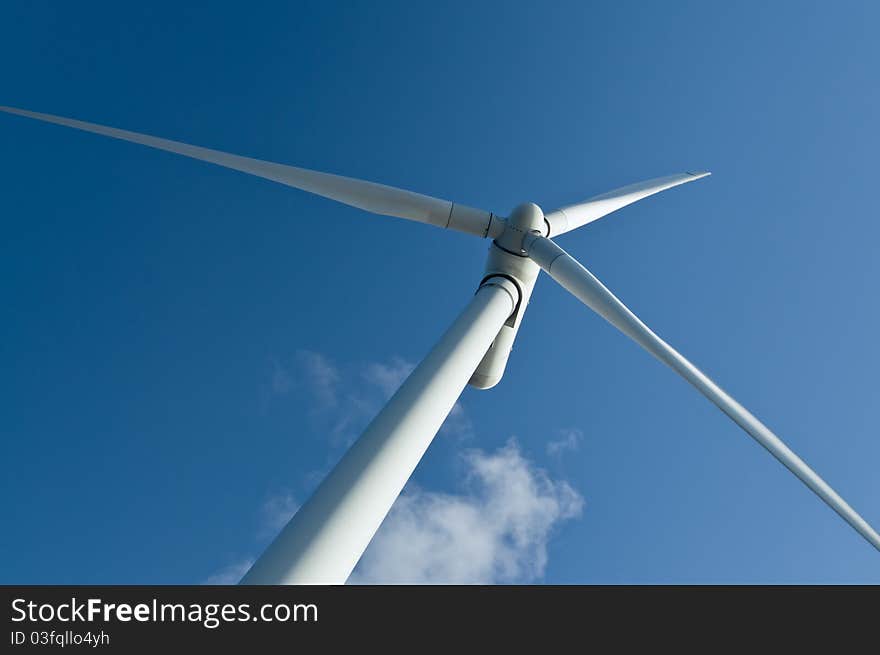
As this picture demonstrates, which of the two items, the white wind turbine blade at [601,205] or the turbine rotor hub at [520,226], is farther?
the white wind turbine blade at [601,205]

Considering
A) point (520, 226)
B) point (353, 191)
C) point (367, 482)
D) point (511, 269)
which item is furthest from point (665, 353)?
point (353, 191)

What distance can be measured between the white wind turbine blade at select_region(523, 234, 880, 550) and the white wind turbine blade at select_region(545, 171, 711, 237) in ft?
7.84

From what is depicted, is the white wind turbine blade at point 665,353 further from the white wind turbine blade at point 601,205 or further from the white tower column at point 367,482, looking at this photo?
the white tower column at point 367,482

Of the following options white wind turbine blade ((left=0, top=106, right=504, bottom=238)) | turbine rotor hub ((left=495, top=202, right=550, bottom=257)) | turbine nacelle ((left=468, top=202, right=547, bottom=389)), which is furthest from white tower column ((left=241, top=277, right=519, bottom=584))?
white wind turbine blade ((left=0, top=106, right=504, bottom=238))

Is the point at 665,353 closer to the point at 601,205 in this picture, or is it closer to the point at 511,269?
the point at 511,269

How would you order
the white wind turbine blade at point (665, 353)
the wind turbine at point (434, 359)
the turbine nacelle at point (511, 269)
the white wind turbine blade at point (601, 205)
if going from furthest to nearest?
the white wind turbine blade at point (601, 205), the turbine nacelle at point (511, 269), the white wind turbine blade at point (665, 353), the wind turbine at point (434, 359)

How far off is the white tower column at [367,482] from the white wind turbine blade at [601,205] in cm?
771

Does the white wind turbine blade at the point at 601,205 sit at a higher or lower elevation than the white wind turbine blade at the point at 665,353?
higher

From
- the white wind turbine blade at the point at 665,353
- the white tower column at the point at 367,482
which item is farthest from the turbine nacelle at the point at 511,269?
the white tower column at the point at 367,482

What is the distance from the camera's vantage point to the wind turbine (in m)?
6.60

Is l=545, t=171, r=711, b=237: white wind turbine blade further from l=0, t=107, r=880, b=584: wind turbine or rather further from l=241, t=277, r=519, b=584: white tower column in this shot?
l=241, t=277, r=519, b=584: white tower column

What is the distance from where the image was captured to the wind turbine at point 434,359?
660 cm
